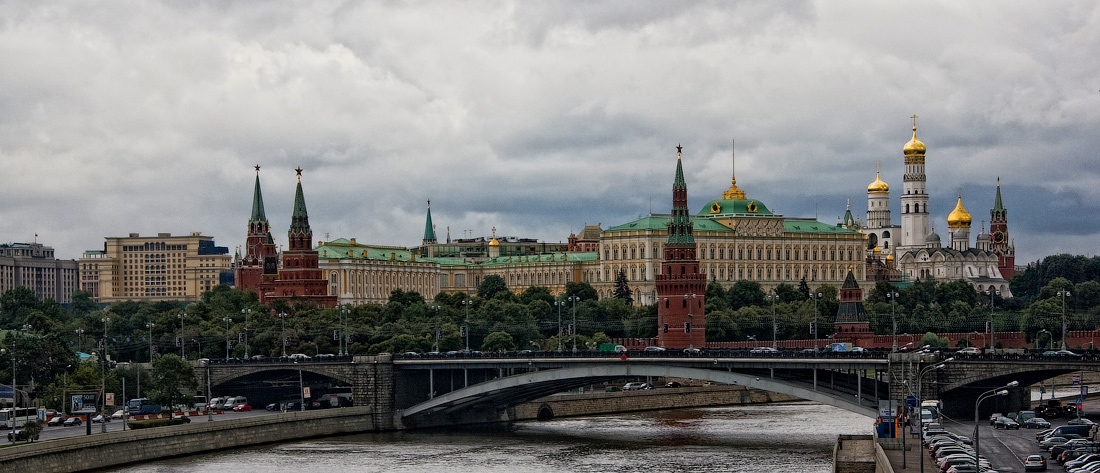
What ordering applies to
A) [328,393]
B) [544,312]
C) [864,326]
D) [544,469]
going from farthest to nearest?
[544,312], [864,326], [328,393], [544,469]

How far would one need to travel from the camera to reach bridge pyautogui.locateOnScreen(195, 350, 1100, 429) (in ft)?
333

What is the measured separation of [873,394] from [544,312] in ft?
282

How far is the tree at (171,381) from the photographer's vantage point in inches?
4658

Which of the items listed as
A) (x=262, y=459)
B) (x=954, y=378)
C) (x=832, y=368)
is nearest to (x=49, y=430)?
(x=262, y=459)

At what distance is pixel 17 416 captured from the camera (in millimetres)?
113812

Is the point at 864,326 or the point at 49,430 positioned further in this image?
the point at 864,326

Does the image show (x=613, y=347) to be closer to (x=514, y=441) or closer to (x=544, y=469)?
(x=514, y=441)

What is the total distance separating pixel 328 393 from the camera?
14250 centimetres

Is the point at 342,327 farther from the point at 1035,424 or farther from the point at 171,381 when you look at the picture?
the point at 1035,424

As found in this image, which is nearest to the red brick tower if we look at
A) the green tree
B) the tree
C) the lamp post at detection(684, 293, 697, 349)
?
the lamp post at detection(684, 293, 697, 349)

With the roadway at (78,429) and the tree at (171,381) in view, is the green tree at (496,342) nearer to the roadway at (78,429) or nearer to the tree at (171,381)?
the tree at (171,381)

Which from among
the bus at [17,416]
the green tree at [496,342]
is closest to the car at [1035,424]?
the bus at [17,416]

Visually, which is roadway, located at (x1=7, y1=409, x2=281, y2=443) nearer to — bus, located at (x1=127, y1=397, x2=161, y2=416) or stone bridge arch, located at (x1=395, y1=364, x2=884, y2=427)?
bus, located at (x1=127, y1=397, x2=161, y2=416)

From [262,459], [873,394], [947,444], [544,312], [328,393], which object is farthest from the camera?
[544,312]
